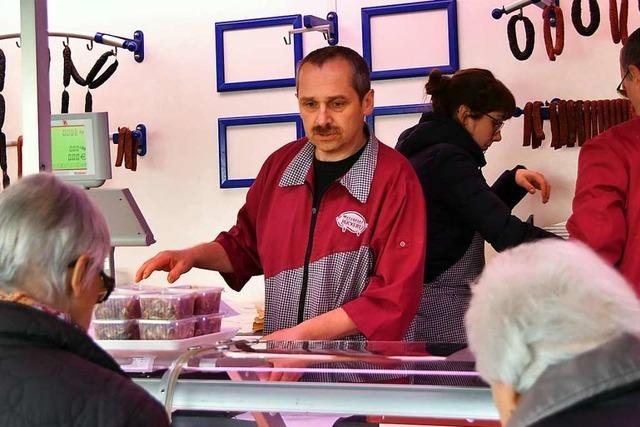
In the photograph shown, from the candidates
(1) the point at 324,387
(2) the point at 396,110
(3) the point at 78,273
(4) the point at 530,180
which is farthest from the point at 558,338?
(2) the point at 396,110

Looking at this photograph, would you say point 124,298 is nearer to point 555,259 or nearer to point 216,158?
point 555,259

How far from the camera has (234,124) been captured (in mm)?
5117

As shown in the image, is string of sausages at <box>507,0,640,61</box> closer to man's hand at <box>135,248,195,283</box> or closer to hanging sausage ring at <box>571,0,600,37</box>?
hanging sausage ring at <box>571,0,600,37</box>

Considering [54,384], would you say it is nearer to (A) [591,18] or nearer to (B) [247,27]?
(A) [591,18]

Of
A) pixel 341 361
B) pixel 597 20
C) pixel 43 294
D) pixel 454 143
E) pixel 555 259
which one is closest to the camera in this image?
pixel 555 259

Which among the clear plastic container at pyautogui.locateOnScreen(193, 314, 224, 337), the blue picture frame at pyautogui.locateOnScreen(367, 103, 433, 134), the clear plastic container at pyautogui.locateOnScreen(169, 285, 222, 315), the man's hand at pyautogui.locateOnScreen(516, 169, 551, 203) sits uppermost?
the blue picture frame at pyautogui.locateOnScreen(367, 103, 433, 134)

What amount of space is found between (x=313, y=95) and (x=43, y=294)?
4.16 feet

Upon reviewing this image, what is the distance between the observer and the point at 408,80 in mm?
4801

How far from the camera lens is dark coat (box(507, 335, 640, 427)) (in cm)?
121

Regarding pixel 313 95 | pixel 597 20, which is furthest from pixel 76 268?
pixel 597 20

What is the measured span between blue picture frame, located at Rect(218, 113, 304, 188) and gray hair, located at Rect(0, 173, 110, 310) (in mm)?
3474

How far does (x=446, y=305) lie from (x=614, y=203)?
2.35ft

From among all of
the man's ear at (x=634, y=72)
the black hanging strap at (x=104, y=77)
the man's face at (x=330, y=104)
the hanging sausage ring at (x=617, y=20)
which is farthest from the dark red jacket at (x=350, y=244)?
the black hanging strap at (x=104, y=77)

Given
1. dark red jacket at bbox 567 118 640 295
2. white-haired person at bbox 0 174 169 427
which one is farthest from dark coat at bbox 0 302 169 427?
dark red jacket at bbox 567 118 640 295
